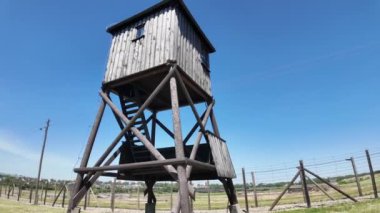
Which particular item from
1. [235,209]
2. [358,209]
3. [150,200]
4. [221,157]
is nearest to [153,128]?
[150,200]

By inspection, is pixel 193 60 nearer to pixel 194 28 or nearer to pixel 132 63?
pixel 194 28

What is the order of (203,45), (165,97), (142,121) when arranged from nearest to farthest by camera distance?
(142,121) < (165,97) < (203,45)

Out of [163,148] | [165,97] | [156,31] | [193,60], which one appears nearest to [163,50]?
[156,31]

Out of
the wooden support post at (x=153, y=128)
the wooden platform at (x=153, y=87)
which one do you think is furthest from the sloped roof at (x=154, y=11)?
the wooden support post at (x=153, y=128)

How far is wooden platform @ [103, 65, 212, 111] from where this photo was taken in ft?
26.7

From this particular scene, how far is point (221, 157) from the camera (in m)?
8.65

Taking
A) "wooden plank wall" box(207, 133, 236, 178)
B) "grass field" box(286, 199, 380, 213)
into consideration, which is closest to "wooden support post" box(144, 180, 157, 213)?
"wooden plank wall" box(207, 133, 236, 178)

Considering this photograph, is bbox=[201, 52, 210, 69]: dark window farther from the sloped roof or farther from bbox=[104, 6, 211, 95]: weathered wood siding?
the sloped roof

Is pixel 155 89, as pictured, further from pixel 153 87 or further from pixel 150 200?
pixel 150 200

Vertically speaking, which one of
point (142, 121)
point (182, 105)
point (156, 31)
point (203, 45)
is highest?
point (203, 45)

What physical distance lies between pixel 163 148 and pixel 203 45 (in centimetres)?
450

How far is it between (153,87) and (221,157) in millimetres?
3467

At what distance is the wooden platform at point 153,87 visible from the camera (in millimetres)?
8141

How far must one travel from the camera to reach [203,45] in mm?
10875
